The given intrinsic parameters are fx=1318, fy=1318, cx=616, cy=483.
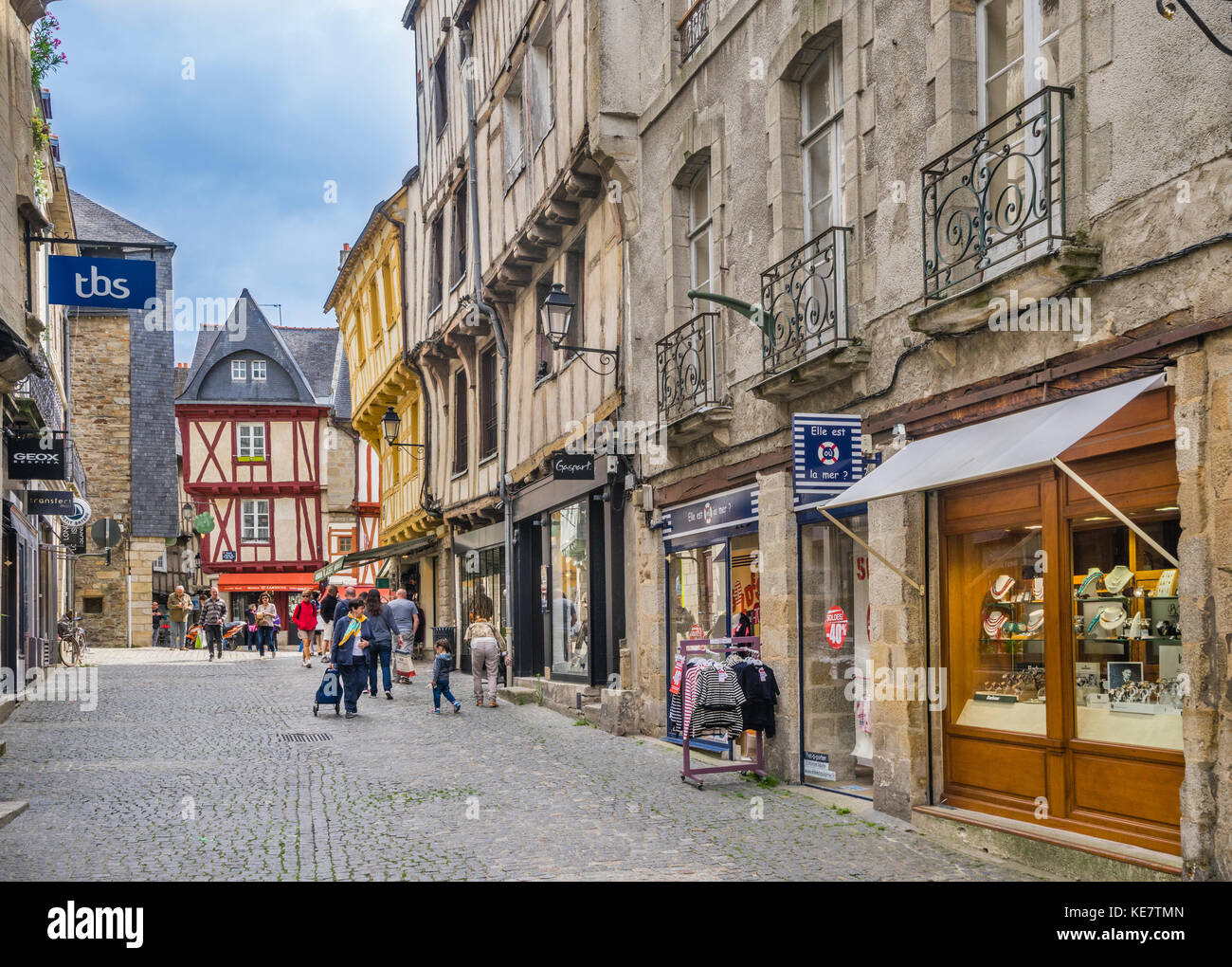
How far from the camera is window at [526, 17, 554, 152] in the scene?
53.6 ft

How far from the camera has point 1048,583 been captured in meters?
6.94

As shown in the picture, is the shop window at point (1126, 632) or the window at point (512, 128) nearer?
the shop window at point (1126, 632)

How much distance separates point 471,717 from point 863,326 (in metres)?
7.53

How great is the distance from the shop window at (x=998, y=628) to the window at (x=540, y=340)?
9.50 m

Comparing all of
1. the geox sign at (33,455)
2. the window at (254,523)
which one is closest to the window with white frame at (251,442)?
the window at (254,523)

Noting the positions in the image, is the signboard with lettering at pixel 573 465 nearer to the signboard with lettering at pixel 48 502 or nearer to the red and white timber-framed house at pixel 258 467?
the signboard with lettering at pixel 48 502

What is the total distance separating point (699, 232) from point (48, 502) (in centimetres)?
1063

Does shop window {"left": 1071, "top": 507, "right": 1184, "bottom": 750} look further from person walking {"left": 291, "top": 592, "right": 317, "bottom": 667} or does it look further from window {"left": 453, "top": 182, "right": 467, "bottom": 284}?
person walking {"left": 291, "top": 592, "right": 317, "bottom": 667}

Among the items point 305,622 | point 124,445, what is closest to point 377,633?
point 305,622

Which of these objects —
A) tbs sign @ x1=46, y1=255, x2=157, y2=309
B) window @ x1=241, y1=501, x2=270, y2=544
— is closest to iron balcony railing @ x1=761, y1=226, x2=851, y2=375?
tbs sign @ x1=46, y1=255, x2=157, y2=309

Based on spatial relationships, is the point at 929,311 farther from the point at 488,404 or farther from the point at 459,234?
the point at 459,234

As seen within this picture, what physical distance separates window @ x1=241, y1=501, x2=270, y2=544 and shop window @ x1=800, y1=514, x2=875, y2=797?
39375 mm

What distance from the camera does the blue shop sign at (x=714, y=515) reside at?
34.8ft

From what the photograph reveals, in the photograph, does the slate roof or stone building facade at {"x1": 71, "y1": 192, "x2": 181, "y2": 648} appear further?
the slate roof
